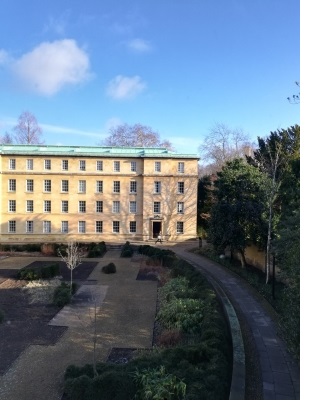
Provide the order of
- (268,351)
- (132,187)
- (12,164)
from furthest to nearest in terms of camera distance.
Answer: (132,187)
(12,164)
(268,351)

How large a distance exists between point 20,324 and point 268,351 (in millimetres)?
9351

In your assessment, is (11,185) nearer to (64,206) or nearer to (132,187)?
(64,206)

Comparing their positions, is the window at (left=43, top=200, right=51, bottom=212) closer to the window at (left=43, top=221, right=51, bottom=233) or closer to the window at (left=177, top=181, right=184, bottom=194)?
the window at (left=43, top=221, right=51, bottom=233)

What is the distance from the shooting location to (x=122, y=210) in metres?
39.1

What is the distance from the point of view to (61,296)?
1527 cm

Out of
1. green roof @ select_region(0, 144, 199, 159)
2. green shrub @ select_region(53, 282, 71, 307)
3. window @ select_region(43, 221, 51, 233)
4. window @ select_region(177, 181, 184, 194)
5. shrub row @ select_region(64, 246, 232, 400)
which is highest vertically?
green roof @ select_region(0, 144, 199, 159)

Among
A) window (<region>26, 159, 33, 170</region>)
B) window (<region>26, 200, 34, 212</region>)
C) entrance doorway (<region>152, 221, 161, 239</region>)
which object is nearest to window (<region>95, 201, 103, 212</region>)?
entrance doorway (<region>152, 221, 161, 239</region>)

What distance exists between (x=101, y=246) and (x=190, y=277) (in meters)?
16.3

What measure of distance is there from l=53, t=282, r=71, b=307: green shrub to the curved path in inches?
307

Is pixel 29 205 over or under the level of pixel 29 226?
over

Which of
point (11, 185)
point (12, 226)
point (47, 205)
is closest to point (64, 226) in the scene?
point (47, 205)

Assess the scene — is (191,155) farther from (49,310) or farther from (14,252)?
(49,310)

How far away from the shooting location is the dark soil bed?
1030 centimetres
